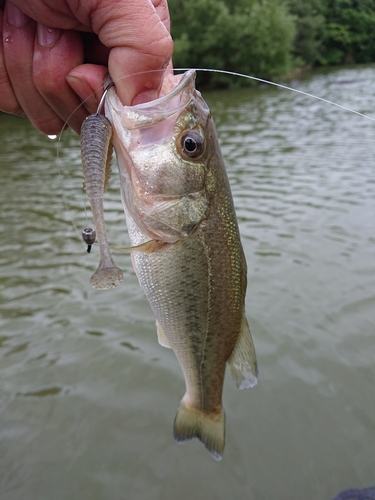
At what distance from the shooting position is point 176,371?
4266mm

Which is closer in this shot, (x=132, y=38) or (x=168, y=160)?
(x=132, y=38)

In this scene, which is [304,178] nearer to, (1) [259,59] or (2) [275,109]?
(2) [275,109]

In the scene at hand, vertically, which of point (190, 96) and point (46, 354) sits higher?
point (190, 96)

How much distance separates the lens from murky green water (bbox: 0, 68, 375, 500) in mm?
3336

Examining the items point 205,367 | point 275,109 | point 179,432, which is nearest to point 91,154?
A: point 205,367

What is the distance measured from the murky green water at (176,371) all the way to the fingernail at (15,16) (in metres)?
0.62

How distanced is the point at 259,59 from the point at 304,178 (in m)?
24.8

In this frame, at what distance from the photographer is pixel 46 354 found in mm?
4535

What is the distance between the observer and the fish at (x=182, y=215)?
5.96 ft

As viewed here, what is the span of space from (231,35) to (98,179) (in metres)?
31.6

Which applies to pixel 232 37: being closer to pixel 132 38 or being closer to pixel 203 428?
pixel 203 428

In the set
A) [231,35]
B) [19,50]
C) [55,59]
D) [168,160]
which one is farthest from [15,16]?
[231,35]

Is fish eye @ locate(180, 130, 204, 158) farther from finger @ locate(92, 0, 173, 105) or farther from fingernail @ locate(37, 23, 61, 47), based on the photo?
fingernail @ locate(37, 23, 61, 47)

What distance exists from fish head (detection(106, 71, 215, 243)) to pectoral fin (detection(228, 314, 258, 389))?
63 centimetres
